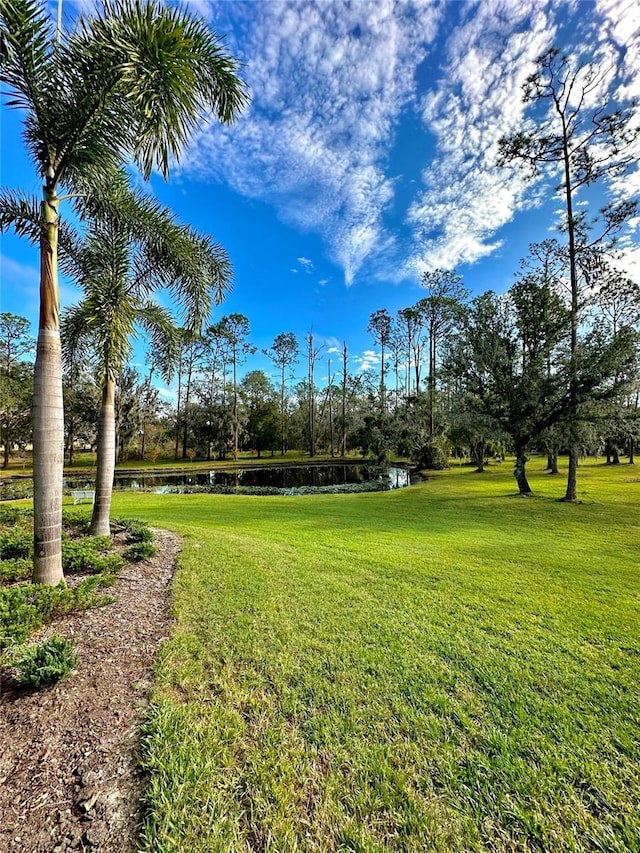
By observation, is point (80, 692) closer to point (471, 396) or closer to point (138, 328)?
point (138, 328)

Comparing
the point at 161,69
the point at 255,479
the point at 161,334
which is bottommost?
the point at 255,479

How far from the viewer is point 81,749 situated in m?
1.96

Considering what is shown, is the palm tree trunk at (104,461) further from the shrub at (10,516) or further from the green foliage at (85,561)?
the shrub at (10,516)

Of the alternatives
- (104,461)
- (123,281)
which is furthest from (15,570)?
(123,281)

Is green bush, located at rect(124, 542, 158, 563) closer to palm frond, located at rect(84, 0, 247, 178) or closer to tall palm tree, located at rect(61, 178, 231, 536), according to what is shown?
tall palm tree, located at rect(61, 178, 231, 536)

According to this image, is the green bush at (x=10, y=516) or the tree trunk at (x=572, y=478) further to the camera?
the tree trunk at (x=572, y=478)

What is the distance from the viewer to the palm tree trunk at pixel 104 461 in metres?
5.84

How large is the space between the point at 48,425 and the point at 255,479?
19984 millimetres

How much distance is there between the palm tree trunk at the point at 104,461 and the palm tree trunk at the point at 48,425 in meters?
2.08

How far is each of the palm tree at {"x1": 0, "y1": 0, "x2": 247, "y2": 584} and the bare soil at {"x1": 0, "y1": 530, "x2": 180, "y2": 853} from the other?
5.06 ft

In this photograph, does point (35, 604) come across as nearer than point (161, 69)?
Yes

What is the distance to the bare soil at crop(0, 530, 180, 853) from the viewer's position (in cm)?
155

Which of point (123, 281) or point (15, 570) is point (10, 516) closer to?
point (15, 570)

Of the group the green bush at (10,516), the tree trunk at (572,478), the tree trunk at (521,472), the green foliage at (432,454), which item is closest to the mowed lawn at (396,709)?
the green bush at (10,516)
